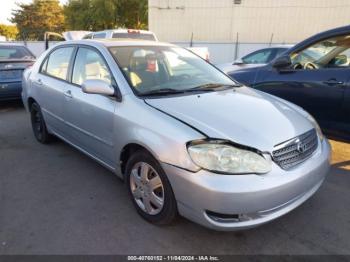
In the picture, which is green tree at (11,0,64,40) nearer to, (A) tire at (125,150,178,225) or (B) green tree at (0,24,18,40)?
(B) green tree at (0,24,18,40)

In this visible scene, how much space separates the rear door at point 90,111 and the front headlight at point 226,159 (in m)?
1.06

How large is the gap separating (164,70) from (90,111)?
895mm

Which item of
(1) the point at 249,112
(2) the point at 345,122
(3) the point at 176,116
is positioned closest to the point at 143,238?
(3) the point at 176,116

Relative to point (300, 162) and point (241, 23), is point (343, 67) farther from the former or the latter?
point (241, 23)

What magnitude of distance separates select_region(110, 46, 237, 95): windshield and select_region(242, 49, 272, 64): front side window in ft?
17.5

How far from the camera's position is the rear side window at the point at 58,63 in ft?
12.8

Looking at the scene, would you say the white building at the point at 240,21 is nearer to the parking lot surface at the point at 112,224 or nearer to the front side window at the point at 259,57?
the front side window at the point at 259,57

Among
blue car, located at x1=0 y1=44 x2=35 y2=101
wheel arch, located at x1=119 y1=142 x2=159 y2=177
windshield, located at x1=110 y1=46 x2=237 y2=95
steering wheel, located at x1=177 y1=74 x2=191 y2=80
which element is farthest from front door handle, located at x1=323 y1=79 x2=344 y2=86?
blue car, located at x1=0 y1=44 x2=35 y2=101

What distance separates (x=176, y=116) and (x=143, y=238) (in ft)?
3.48

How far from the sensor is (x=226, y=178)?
215 centimetres

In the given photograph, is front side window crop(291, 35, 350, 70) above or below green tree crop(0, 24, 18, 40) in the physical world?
above

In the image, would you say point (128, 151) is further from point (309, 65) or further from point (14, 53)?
point (14, 53)

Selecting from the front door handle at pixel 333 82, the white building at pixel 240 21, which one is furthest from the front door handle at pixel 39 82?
the white building at pixel 240 21

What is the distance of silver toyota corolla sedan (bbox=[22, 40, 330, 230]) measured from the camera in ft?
7.27
